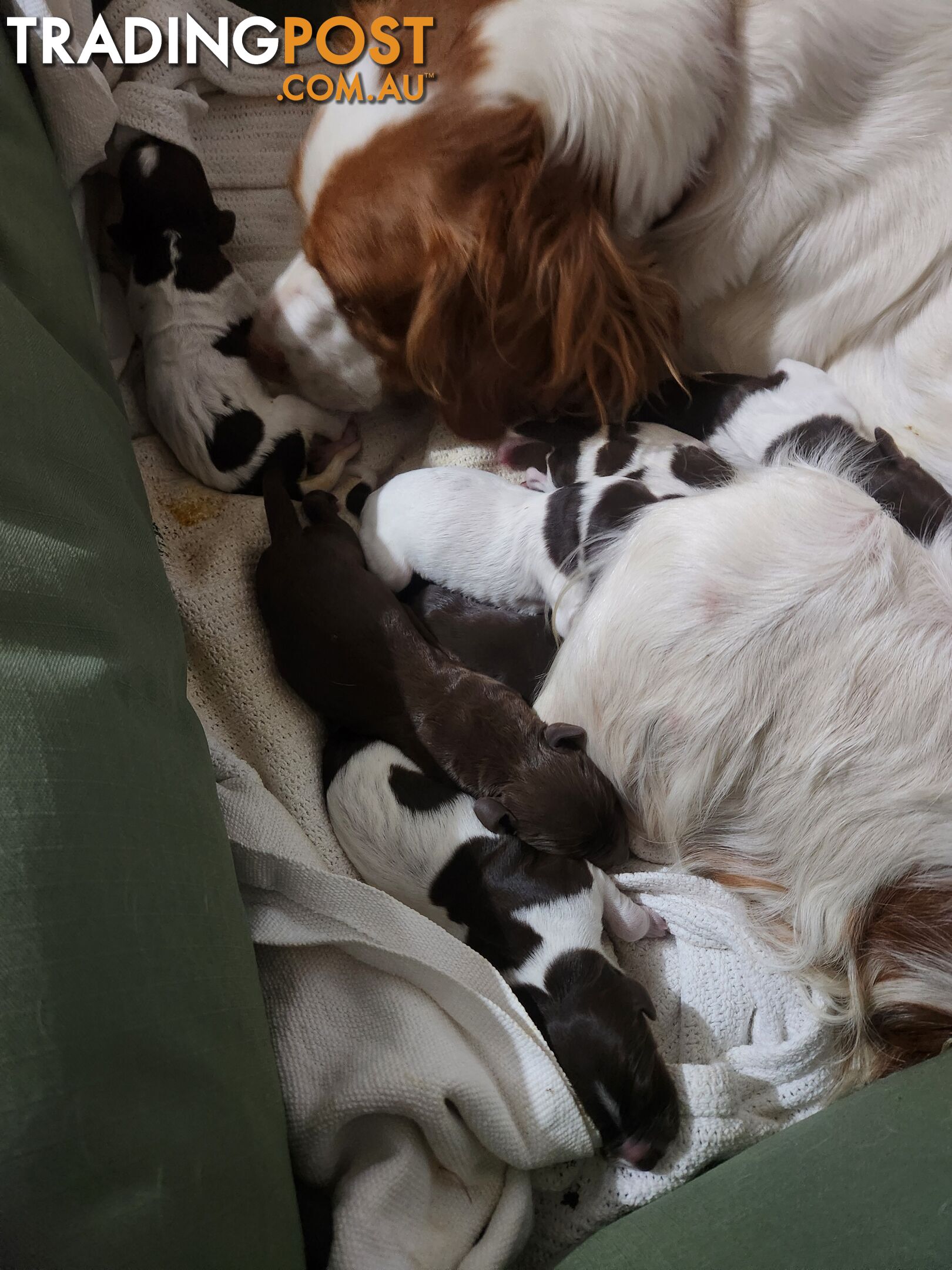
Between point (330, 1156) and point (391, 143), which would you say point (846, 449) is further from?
point (330, 1156)

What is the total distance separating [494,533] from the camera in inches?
55.1

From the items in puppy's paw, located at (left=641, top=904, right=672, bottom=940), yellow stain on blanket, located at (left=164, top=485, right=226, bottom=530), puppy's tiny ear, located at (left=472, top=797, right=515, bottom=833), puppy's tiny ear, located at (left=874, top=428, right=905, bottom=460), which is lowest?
puppy's paw, located at (left=641, top=904, right=672, bottom=940)

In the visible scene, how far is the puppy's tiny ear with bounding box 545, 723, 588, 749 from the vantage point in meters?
1.25

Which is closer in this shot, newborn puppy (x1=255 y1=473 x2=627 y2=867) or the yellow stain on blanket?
newborn puppy (x1=255 y1=473 x2=627 y2=867)

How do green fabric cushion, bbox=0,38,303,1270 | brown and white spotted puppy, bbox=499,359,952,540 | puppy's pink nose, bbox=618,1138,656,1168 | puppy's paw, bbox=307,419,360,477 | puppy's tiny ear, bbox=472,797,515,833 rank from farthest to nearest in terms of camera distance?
1. puppy's paw, bbox=307,419,360,477
2. brown and white spotted puppy, bbox=499,359,952,540
3. puppy's tiny ear, bbox=472,797,515,833
4. puppy's pink nose, bbox=618,1138,656,1168
5. green fabric cushion, bbox=0,38,303,1270

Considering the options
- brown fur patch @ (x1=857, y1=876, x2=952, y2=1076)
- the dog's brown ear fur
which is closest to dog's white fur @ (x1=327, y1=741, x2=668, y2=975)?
brown fur patch @ (x1=857, y1=876, x2=952, y2=1076)

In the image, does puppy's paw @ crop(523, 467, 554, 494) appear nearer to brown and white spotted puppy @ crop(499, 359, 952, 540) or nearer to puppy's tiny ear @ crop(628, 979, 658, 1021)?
brown and white spotted puppy @ crop(499, 359, 952, 540)

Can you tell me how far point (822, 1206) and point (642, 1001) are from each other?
0.88 feet

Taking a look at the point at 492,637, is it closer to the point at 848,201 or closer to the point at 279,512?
the point at 279,512

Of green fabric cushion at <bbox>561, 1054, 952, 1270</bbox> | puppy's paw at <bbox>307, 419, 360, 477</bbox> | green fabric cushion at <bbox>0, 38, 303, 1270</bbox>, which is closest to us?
green fabric cushion at <bbox>0, 38, 303, 1270</bbox>

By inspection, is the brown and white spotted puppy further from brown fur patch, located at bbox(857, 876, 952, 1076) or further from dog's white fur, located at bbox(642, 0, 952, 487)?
brown fur patch, located at bbox(857, 876, 952, 1076)

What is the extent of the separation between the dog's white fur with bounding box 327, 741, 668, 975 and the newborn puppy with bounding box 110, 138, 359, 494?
1.69 ft

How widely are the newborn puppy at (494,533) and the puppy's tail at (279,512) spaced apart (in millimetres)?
113

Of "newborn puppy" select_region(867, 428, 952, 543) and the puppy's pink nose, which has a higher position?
"newborn puppy" select_region(867, 428, 952, 543)
